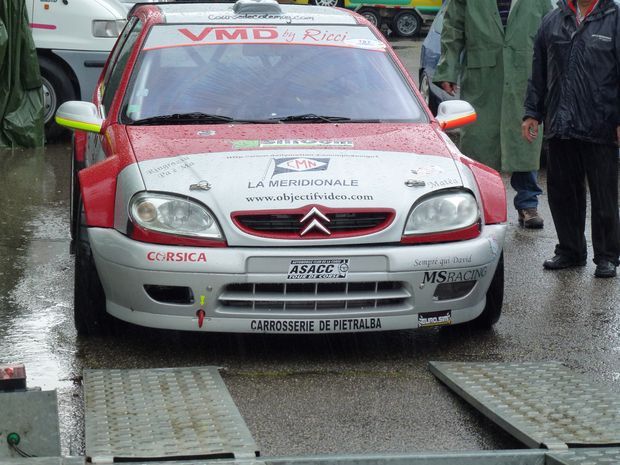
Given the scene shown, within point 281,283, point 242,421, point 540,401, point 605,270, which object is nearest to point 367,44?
point 605,270

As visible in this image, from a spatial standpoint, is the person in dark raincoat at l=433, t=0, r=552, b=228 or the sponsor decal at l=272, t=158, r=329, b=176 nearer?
the sponsor decal at l=272, t=158, r=329, b=176

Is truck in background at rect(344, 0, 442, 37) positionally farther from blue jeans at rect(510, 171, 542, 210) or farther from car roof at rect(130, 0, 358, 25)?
car roof at rect(130, 0, 358, 25)

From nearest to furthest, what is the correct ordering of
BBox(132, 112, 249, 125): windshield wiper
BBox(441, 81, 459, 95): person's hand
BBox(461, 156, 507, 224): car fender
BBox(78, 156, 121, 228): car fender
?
1. BBox(78, 156, 121, 228): car fender
2. BBox(461, 156, 507, 224): car fender
3. BBox(132, 112, 249, 125): windshield wiper
4. BBox(441, 81, 459, 95): person's hand

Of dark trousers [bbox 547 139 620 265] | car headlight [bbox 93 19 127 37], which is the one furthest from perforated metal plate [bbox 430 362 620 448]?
car headlight [bbox 93 19 127 37]

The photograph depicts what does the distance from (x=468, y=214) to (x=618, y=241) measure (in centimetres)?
210

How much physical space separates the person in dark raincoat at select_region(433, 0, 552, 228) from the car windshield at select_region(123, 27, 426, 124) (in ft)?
6.68

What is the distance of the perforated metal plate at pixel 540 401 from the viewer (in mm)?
4594

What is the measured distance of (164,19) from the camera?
712 cm

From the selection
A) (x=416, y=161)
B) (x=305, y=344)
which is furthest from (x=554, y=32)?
(x=305, y=344)

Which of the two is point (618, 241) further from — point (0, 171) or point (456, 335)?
point (0, 171)

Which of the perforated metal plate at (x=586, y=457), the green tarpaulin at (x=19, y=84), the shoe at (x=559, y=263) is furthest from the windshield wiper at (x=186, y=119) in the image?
the green tarpaulin at (x=19, y=84)

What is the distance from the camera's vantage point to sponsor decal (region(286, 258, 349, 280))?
5480mm

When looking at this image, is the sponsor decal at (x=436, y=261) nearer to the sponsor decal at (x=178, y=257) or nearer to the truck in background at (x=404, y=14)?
the sponsor decal at (x=178, y=257)

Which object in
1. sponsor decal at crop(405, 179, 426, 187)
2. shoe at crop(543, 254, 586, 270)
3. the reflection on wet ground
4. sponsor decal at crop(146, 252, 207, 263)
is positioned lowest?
shoe at crop(543, 254, 586, 270)
